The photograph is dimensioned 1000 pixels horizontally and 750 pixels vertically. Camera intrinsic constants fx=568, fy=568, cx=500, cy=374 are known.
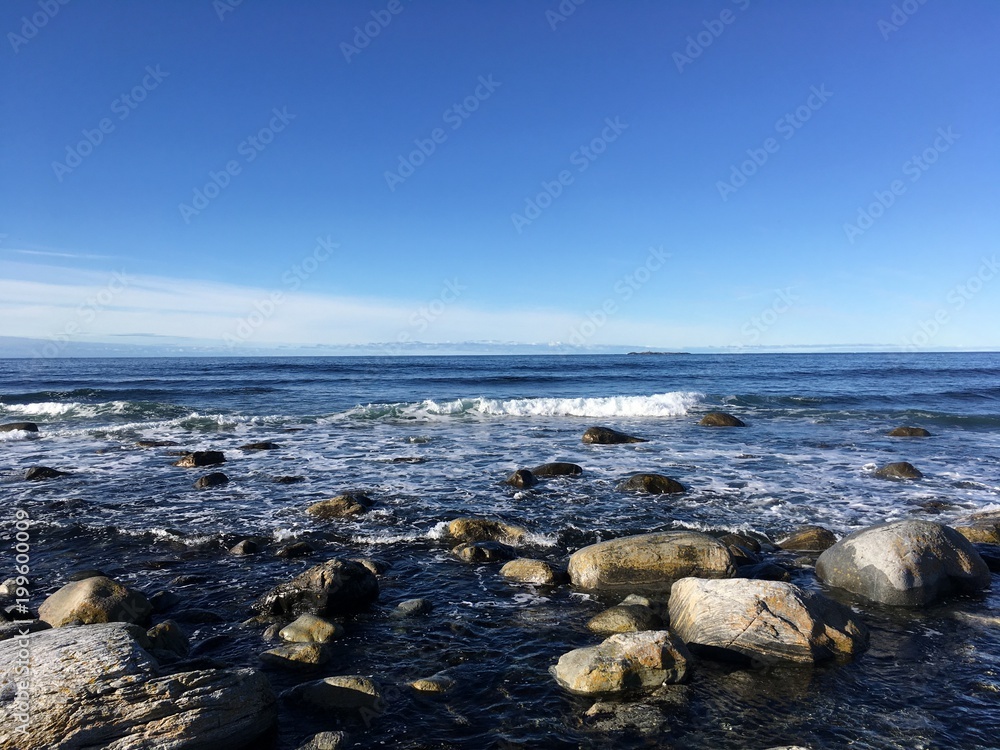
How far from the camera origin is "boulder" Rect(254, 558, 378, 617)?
6.71 meters

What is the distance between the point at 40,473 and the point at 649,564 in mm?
14446

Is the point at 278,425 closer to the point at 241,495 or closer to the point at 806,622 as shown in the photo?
the point at 241,495

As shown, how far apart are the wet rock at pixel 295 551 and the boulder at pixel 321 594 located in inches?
65.9

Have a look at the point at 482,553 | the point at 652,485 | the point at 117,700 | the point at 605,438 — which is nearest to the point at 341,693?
the point at 117,700

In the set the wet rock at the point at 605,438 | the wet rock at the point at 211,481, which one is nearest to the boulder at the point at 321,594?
the wet rock at the point at 211,481

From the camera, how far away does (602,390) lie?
4038 centimetres

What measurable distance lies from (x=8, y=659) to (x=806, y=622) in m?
7.14

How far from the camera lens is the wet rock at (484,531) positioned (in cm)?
944

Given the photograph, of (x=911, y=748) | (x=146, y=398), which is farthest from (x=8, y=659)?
(x=146, y=398)

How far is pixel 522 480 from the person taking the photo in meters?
13.0

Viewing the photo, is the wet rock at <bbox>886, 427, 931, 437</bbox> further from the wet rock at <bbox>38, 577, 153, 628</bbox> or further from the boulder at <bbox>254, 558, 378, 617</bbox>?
the wet rock at <bbox>38, 577, 153, 628</bbox>

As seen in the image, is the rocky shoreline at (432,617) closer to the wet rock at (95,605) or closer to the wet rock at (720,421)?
the wet rock at (95,605)

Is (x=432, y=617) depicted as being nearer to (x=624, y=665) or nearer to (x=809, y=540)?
(x=624, y=665)

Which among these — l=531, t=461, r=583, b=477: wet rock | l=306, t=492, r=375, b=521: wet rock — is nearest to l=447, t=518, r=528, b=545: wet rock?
l=306, t=492, r=375, b=521: wet rock
